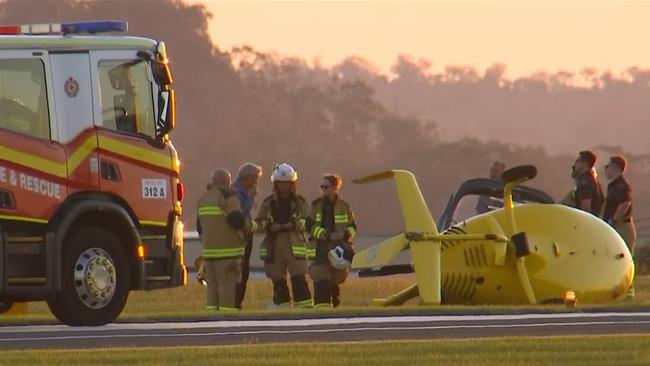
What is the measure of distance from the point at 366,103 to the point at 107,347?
3924 centimetres

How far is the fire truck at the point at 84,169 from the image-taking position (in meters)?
18.5

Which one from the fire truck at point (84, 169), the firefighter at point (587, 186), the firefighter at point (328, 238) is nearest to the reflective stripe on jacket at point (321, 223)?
the firefighter at point (328, 238)

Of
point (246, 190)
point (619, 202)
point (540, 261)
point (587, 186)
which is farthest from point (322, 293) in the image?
point (619, 202)

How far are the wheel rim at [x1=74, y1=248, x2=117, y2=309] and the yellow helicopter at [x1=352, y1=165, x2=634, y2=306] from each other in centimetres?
443

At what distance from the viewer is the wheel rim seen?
62.4 ft

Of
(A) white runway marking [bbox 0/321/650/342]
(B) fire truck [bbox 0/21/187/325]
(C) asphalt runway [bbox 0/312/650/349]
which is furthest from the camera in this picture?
(B) fire truck [bbox 0/21/187/325]

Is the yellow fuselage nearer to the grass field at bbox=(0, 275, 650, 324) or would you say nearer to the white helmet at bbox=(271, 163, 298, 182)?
the grass field at bbox=(0, 275, 650, 324)

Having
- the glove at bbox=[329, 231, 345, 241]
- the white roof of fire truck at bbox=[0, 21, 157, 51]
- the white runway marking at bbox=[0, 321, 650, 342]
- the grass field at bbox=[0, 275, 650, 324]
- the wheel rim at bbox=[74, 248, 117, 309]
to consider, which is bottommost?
the white runway marking at bbox=[0, 321, 650, 342]

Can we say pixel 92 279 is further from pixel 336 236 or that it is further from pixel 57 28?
pixel 336 236

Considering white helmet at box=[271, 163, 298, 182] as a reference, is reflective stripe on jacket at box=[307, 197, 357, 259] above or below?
below

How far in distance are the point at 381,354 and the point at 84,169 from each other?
468 cm

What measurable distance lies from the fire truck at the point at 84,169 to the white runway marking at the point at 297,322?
0.31 metres

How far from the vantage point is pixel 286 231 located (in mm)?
23797

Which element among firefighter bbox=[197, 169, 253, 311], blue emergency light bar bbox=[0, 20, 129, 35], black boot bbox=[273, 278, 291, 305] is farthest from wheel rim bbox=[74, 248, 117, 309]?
black boot bbox=[273, 278, 291, 305]
